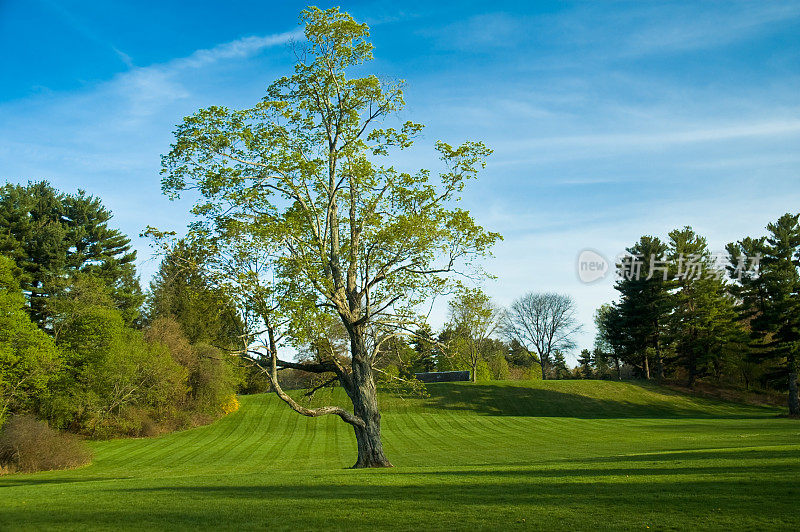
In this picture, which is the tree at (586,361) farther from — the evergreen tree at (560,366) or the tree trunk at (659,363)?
the tree trunk at (659,363)

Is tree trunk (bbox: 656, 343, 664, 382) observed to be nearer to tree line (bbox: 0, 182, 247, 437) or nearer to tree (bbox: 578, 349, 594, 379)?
tree (bbox: 578, 349, 594, 379)

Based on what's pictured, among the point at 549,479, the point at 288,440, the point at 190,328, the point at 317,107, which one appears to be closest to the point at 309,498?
the point at 549,479

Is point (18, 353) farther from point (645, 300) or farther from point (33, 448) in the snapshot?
point (645, 300)

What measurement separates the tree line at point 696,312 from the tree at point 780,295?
0.13 metres

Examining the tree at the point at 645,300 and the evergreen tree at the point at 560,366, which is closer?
the tree at the point at 645,300

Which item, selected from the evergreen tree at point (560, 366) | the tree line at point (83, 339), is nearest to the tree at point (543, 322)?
the evergreen tree at point (560, 366)

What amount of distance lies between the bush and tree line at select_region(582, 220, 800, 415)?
54450mm

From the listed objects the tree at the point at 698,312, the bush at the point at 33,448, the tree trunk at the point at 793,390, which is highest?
the tree at the point at 698,312

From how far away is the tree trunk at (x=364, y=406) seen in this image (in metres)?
18.7

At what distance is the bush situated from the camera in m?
28.3

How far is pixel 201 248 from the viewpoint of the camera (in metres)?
17.9

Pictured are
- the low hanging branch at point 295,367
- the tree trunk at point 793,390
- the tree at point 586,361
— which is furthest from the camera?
the tree at point 586,361

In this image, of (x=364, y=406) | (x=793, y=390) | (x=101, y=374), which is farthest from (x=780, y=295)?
(x=101, y=374)

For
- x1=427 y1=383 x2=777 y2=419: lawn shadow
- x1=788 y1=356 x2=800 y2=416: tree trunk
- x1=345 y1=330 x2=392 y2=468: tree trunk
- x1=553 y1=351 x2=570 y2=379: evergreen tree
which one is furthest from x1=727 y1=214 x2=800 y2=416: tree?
x1=345 y1=330 x2=392 y2=468: tree trunk
